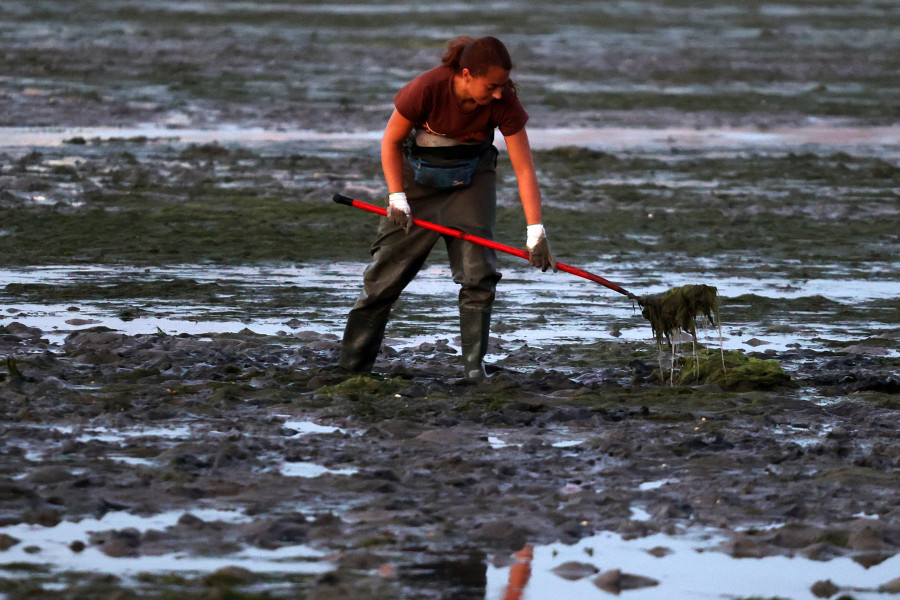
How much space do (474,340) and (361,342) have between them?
0.57 m

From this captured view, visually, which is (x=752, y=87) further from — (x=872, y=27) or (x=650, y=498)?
(x=650, y=498)

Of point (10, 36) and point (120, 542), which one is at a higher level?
point (10, 36)

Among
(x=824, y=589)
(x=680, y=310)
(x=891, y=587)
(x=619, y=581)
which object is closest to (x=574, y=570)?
(x=619, y=581)

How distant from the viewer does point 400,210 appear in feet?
25.5

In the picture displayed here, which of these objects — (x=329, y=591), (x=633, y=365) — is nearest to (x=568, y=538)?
(x=329, y=591)

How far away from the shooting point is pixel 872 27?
41562 millimetres

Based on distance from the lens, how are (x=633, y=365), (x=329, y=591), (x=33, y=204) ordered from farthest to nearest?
1. (x=33, y=204)
2. (x=633, y=365)
3. (x=329, y=591)

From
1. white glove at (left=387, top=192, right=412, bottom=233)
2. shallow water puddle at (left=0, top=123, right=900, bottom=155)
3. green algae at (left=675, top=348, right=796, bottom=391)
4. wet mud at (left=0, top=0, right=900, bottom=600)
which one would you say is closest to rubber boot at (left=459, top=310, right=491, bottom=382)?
wet mud at (left=0, top=0, right=900, bottom=600)

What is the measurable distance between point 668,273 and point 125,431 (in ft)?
19.1

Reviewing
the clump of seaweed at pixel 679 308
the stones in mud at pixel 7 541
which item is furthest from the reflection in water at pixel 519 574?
the clump of seaweed at pixel 679 308

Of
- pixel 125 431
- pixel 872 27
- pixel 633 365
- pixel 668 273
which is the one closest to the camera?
pixel 125 431

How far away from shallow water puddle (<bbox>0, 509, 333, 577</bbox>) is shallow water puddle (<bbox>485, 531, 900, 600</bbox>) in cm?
63

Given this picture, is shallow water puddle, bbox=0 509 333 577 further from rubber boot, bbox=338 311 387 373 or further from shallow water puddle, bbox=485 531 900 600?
rubber boot, bbox=338 311 387 373

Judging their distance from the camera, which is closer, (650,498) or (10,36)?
(650,498)
